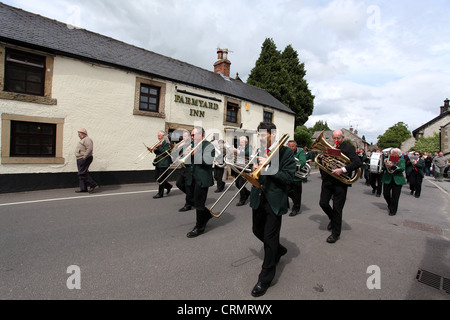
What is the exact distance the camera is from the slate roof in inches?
320

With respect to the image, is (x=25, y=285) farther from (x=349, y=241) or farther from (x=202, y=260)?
(x=349, y=241)

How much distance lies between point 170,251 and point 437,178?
20912 mm

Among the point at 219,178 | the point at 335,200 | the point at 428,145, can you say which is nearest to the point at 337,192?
the point at 335,200

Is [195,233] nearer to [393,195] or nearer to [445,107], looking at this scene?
[393,195]

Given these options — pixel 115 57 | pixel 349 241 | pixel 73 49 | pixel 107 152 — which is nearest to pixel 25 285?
pixel 349 241

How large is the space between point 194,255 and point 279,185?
68.1 inches

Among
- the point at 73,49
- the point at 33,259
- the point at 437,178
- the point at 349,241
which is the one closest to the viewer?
the point at 33,259

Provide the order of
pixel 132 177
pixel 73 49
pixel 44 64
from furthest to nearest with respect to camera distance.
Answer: pixel 132 177, pixel 73 49, pixel 44 64

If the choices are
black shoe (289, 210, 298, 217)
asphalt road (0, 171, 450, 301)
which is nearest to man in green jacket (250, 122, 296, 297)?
asphalt road (0, 171, 450, 301)

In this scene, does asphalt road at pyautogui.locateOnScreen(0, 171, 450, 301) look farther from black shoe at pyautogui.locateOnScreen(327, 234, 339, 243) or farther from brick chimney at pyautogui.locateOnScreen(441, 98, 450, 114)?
brick chimney at pyautogui.locateOnScreen(441, 98, 450, 114)

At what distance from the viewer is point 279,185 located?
2.83 m

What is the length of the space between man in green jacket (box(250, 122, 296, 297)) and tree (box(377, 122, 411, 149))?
264ft

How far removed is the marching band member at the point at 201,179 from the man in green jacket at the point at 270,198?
1587 millimetres

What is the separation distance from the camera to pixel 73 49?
8945mm
